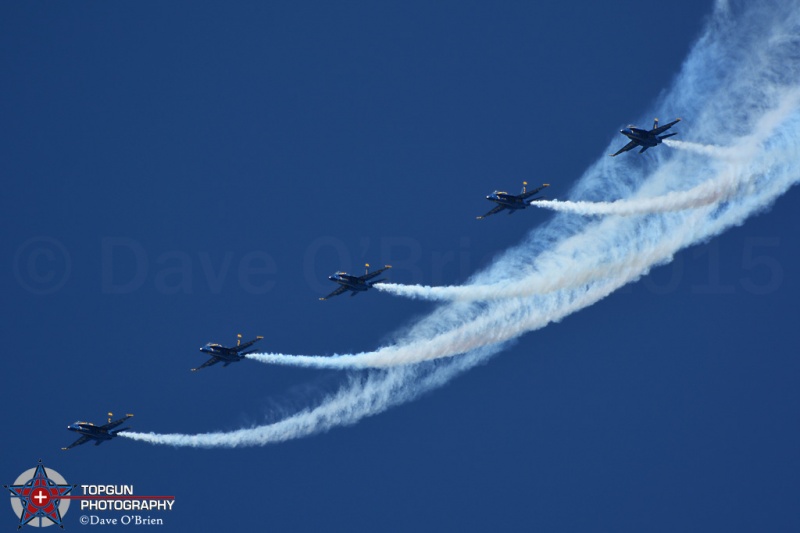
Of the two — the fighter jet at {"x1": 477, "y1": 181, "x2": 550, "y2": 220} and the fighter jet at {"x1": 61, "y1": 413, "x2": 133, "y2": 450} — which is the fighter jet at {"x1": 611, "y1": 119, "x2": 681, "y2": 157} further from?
the fighter jet at {"x1": 61, "y1": 413, "x2": 133, "y2": 450}

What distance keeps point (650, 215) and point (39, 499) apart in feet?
142

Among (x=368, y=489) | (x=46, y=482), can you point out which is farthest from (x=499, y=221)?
(x=46, y=482)

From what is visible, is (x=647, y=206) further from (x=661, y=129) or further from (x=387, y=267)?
(x=387, y=267)

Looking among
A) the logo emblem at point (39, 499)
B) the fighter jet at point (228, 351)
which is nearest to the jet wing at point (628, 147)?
the fighter jet at point (228, 351)

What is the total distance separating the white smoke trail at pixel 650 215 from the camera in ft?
211

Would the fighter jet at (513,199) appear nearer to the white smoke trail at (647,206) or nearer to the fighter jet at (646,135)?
the white smoke trail at (647,206)

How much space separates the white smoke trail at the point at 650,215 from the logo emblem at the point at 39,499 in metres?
21.6

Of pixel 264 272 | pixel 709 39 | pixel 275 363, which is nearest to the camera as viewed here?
pixel 709 39

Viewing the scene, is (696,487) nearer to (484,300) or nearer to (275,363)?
(484,300)

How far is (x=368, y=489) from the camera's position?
255 feet

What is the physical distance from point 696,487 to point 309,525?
23709mm

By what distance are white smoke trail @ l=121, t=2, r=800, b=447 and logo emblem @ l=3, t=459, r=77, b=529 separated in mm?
21613

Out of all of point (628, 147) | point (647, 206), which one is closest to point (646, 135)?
point (628, 147)

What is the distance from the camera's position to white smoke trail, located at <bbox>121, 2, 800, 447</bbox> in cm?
6438
